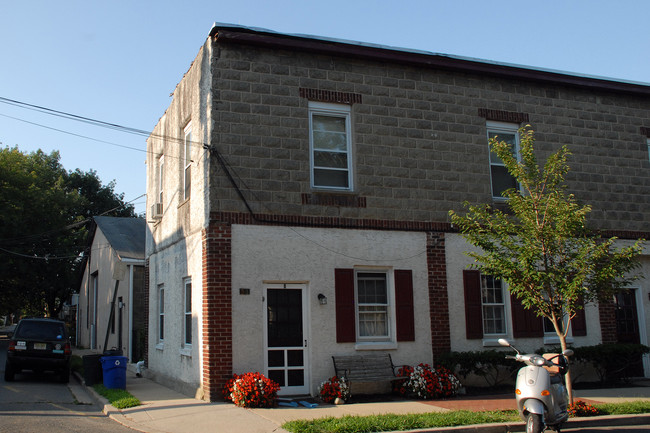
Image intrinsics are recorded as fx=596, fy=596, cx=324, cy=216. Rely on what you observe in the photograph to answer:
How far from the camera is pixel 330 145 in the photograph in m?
12.9

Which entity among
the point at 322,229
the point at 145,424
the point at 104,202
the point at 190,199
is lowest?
the point at 145,424

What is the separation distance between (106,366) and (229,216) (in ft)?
16.3

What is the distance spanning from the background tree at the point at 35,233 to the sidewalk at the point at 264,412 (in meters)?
23.4

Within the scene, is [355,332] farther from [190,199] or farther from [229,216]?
[190,199]

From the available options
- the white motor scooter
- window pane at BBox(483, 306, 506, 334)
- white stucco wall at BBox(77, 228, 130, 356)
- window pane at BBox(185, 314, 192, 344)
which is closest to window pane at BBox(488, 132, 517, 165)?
window pane at BBox(483, 306, 506, 334)

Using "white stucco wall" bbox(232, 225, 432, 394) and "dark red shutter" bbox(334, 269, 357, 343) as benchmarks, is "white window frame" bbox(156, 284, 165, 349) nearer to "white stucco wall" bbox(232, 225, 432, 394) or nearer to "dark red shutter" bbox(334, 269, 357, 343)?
"white stucco wall" bbox(232, 225, 432, 394)

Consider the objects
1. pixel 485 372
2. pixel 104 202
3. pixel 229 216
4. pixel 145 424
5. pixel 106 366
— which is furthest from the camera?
pixel 104 202

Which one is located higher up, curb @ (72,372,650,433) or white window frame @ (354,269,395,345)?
white window frame @ (354,269,395,345)

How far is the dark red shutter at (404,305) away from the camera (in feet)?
40.9

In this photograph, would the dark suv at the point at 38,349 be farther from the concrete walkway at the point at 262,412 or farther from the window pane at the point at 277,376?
the window pane at the point at 277,376

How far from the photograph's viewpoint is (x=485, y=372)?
40.9 ft

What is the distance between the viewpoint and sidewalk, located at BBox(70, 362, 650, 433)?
8.86m

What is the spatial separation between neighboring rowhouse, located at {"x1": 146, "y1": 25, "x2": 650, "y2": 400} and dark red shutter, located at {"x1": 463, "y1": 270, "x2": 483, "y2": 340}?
0.03 m

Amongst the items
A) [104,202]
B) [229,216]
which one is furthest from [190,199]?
[104,202]
